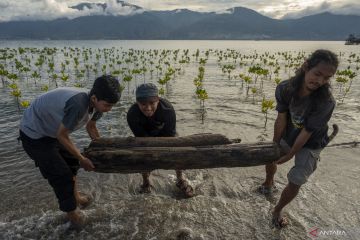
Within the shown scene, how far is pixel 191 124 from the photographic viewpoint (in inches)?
356

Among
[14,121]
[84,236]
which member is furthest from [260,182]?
[14,121]

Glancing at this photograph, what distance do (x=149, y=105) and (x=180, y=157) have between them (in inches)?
34.4

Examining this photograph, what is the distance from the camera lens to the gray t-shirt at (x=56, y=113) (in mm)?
3307

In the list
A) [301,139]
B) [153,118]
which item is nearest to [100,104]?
[153,118]

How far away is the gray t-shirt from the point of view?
3.31 meters

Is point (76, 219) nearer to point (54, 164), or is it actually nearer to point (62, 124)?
point (54, 164)

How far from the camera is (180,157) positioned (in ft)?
12.9

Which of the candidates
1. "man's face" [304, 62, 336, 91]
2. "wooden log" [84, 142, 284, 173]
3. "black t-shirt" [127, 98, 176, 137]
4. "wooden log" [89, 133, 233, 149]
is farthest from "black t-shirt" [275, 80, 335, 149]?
"black t-shirt" [127, 98, 176, 137]

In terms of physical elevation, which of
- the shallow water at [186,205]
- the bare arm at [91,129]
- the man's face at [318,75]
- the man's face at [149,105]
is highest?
the man's face at [318,75]

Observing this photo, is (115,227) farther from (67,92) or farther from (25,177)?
(25,177)

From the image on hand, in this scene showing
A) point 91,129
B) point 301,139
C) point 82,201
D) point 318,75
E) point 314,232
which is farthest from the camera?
point 82,201

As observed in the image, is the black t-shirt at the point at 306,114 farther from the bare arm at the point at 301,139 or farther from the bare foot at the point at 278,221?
the bare foot at the point at 278,221

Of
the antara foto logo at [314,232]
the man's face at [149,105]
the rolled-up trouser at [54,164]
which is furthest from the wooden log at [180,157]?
the antara foto logo at [314,232]

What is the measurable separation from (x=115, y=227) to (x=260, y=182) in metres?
2.86
